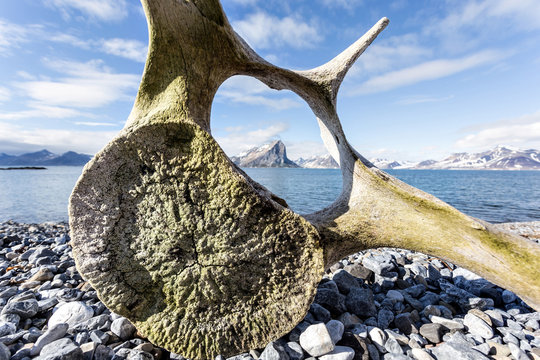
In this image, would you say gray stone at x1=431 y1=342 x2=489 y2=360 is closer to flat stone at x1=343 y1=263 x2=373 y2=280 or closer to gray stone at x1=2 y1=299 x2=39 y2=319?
flat stone at x1=343 y1=263 x2=373 y2=280

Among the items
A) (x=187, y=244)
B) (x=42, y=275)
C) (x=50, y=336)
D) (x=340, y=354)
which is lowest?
(x=42, y=275)

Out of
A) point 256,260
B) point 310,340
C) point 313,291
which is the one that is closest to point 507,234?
point 313,291

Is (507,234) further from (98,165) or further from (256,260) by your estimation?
(98,165)

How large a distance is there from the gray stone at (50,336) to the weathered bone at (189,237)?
2.30ft

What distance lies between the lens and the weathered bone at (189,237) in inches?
104

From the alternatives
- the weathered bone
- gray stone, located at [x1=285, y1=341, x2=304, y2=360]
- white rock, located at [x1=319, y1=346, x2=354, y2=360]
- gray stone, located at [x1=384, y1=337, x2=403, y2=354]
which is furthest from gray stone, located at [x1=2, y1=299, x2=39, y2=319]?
gray stone, located at [x1=384, y1=337, x2=403, y2=354]

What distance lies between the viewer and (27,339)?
275 cm

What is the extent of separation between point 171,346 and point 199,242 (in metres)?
1.09

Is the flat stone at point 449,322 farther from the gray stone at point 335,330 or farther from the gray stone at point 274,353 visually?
the gray stone at point 274,353

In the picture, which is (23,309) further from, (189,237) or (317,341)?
(317,341)

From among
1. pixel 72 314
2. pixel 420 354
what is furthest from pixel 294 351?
pixel 72 314

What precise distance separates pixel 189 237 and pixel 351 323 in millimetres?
2286

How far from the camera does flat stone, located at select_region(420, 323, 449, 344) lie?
3.05 m

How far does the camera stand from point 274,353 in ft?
8.48
